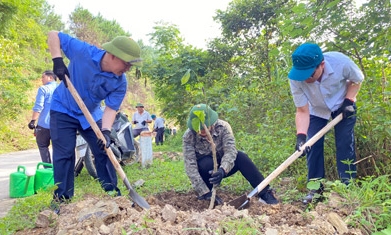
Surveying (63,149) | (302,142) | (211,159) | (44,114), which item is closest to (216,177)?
(211,159)

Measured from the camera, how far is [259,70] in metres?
10.4

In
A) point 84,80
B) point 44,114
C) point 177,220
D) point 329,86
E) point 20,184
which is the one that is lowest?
point 20,184

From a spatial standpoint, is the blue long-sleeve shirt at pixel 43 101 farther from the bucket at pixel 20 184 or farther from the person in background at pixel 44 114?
the bucket at pixel 20 184

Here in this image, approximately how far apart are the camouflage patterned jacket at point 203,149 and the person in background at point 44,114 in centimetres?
254

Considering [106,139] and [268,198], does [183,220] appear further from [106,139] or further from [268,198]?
[268,198]

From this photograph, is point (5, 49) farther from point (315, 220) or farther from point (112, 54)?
point (315, 220)

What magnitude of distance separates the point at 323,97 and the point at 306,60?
0.47 m

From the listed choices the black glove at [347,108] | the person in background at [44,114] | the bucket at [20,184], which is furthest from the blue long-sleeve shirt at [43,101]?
the black glove at [347,108]

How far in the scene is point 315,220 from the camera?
93.8 inches

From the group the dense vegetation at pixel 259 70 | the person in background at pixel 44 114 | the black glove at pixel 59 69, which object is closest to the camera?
the black glove at pixel 59 69

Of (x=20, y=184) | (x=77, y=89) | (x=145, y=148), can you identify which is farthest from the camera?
(x=145, y=148)

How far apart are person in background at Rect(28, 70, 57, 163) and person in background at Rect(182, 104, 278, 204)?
8.34 feet

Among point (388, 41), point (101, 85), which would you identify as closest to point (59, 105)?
point (101, 85)

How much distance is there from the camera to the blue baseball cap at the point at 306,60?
121 inches
